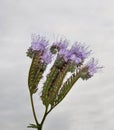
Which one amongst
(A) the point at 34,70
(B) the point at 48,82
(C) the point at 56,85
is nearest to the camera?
(C) the point at 56,85

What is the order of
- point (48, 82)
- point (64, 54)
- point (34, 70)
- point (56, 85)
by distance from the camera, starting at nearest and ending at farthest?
point (56, 85) → point (48, 82) → point (34, 70) → point (64, 54)

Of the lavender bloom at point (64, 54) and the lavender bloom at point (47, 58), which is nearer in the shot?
the lavender bloom at point (64, 54)

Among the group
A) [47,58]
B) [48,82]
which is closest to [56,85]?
[48,82]

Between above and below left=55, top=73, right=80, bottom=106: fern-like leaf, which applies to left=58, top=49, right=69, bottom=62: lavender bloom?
above

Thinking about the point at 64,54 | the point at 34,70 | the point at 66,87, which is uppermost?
the point at 64,54

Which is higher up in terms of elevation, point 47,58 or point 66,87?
point 47,58

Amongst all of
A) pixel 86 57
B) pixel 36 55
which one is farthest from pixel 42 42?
pixel 86 57

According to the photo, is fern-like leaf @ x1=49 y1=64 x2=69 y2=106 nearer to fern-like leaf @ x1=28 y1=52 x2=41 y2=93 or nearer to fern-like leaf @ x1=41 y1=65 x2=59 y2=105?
fern-like leaf @ x1=41 y1=65 x2=59 y2=105

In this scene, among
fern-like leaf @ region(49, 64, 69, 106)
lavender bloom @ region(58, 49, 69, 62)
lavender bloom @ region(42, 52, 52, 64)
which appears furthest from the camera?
lavender bloom @ region(42, 52, 52, 64)

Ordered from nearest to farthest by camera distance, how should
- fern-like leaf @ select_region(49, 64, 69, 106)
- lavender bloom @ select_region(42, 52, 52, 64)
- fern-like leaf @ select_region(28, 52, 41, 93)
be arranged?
fern-like leaf @ select_region(49, 64, 69, 106) < fern-like leaf @ select_region(28, 52, 41, 93) < lavender bloom @ select_region(42, 52, 52, 64)

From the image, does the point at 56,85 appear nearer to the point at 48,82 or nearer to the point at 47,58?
the point at 48,82

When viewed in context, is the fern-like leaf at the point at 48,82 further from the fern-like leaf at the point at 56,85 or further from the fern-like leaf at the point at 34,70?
the fern-like leaf at the point at 34,70
